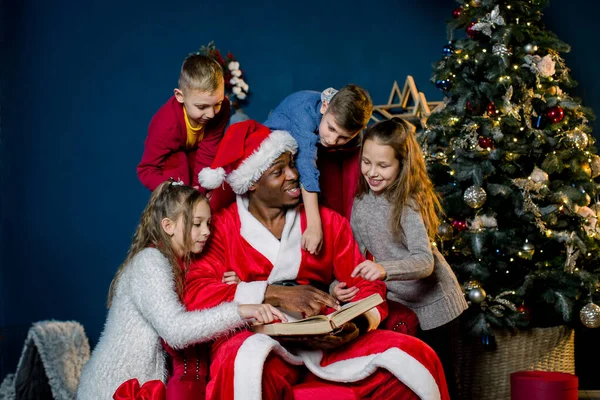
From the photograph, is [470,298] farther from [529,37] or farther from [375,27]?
[375,27]

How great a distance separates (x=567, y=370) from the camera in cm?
398

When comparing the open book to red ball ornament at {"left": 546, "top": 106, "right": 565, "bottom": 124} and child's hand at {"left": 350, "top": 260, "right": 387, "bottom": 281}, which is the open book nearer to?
child's hand at {"left": 350, "top": 260, "right": 387, "bottom": 281}

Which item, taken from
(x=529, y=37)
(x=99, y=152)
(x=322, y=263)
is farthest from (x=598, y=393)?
(x=99, y=152)

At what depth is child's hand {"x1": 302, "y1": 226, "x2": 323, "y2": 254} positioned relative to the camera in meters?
2.76

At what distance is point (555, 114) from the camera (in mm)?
3926

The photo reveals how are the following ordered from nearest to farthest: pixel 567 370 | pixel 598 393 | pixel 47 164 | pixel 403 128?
pixel 403 128 < pixel 567 370 < pixel 598 393 < pixel 47 164

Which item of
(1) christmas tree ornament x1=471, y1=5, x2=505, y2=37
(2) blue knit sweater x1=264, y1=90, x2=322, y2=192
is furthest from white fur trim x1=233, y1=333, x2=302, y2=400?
(1) christmas tree ornament x1=471, y1=5, x2=505, y2=37

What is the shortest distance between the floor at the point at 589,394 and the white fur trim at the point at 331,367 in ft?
7.58

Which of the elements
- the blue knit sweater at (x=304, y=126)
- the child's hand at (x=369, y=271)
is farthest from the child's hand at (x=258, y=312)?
the blue knit sweater at (x=304, y=126)

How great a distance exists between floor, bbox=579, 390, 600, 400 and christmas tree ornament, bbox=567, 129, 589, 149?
152 centimetres

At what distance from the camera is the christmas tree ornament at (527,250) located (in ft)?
12.5

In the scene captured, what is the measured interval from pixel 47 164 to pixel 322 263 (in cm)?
314

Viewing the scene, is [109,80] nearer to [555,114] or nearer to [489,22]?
[489,22]

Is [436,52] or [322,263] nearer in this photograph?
[322,263]
